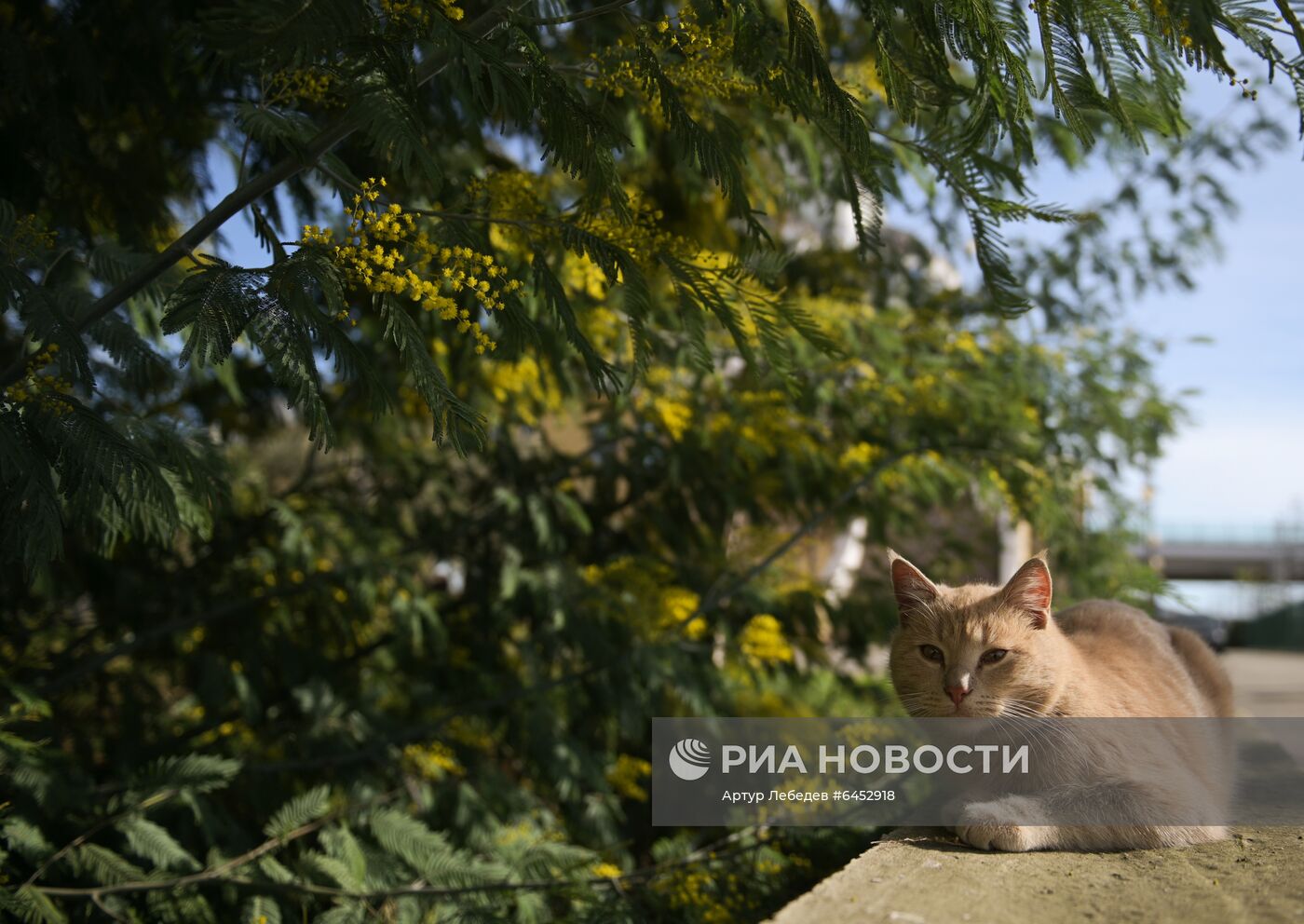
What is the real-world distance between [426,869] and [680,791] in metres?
1.10

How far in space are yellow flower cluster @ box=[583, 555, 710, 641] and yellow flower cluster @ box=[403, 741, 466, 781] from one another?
95 centimetres

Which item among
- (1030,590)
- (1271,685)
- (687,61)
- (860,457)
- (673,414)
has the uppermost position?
(687,61)

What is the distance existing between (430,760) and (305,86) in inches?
121

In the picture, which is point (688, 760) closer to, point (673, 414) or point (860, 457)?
point (673, 414)

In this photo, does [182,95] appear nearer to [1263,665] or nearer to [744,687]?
[744,687]

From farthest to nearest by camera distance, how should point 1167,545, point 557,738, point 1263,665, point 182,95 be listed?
point 1167,545 → point 1263,665 → point 557,738 → point 182,95

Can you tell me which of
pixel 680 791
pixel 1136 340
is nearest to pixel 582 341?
pixel 680 791

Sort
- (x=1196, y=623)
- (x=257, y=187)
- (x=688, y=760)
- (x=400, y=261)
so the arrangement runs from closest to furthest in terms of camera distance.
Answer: (x=400, y=261), (x=257, y=187), (x=688, y=760), (x=1196, y=623)

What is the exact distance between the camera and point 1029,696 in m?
1.93

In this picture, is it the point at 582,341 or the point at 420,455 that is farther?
the point at 420,455

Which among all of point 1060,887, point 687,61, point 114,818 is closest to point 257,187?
point 687,61

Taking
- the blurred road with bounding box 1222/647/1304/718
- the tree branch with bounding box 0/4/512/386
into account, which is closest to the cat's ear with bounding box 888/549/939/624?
the tree branch with bounding box 0/4/512/386

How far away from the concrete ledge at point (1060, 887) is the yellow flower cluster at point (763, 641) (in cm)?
264

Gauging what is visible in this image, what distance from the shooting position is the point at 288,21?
5.33 feet
